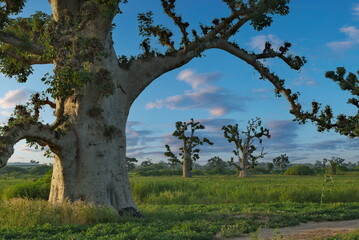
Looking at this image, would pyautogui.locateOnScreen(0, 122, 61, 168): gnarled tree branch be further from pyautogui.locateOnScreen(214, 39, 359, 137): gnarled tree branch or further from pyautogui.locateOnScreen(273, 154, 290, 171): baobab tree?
pyautogui.locateOnScreen(273, 154, 290, 171): baobab tree

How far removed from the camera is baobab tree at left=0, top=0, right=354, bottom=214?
13.9 meters

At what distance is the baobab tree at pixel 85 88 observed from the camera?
1386 centimetres

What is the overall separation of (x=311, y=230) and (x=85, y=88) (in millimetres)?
9311

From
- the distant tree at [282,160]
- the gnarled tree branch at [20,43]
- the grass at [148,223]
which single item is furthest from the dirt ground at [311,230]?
the distant tree at [282,160]

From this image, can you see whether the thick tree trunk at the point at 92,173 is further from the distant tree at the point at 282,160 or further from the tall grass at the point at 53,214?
the distant tree at the point at 282,160

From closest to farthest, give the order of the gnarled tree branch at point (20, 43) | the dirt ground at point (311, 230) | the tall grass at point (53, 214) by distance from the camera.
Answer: the dirt ground at point (311, 230)
the tall grass at point (53, 214)
the gnarled tree branch at point (20, 43)

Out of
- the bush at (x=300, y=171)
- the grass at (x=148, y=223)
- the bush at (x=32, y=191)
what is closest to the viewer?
the grass at (x=148, y=223)

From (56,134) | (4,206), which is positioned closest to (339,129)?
(56,134)

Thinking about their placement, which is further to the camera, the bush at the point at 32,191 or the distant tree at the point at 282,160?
the distant tree at the point at 282,160

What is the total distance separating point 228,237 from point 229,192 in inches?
593

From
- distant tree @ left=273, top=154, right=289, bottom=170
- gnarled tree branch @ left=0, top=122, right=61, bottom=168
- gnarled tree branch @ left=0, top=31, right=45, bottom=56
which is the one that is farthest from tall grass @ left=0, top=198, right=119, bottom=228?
distant tree @ left=273, top=154, right=289, bottom=170

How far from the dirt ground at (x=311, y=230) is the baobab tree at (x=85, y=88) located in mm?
4374

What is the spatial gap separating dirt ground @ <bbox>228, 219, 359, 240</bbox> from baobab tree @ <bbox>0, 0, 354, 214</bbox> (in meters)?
4.37

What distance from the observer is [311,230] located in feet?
41.8
